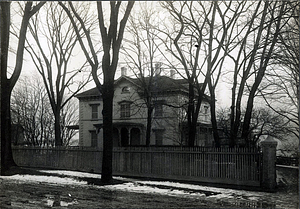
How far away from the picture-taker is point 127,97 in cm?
2597

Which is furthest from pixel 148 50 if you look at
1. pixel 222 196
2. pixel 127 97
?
pixel 222 196

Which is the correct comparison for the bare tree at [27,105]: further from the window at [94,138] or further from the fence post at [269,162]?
the fence post at [269,162]

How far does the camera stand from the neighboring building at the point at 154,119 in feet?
76.5

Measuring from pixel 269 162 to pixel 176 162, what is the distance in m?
4.37

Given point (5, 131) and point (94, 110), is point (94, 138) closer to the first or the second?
point (94, 110)

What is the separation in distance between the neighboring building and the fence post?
10.3 m

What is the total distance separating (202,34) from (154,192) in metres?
10.0

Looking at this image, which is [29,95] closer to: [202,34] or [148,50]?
[148,50]

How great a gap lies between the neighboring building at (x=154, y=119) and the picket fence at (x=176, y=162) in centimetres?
426

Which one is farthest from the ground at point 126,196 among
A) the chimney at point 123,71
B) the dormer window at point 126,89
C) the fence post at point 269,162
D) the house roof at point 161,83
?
the dormer window at point 126,89

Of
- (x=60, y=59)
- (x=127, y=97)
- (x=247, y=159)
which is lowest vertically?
(x=247, y=159)

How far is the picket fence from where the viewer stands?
42.3ft

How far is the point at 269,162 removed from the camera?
38.9 feet

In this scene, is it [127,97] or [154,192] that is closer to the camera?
[154,192]
